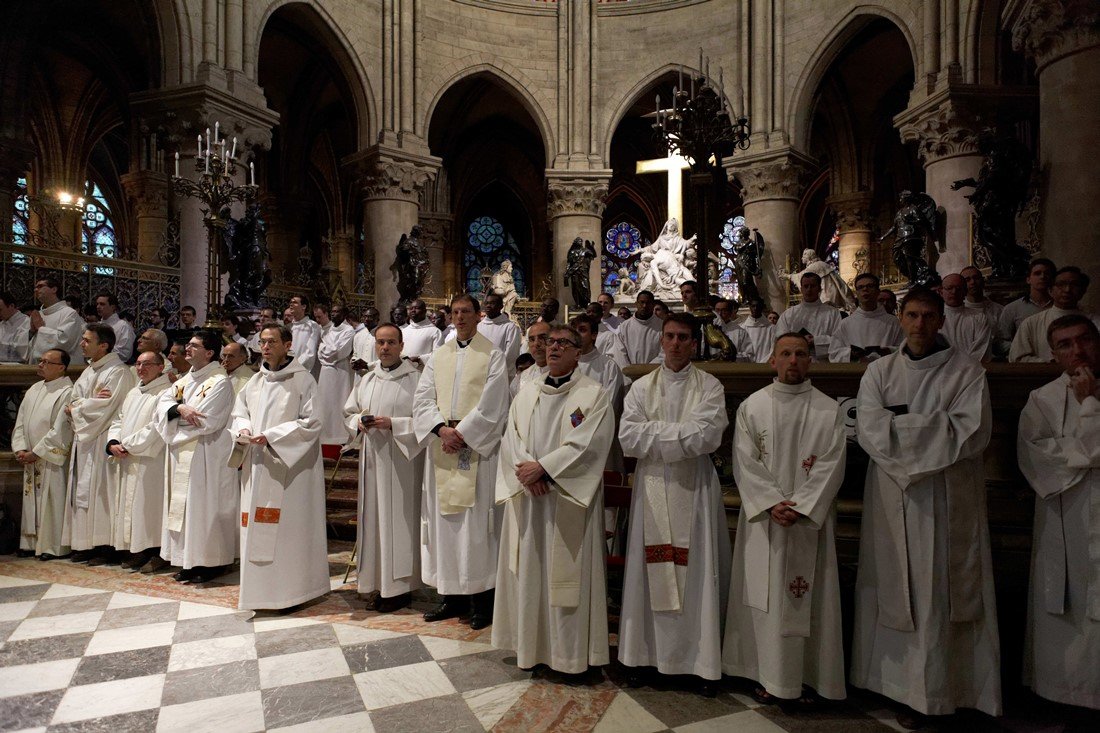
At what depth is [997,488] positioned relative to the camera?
454cm

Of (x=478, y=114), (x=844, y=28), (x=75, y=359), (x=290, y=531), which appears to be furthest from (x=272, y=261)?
(x=290, y=531)

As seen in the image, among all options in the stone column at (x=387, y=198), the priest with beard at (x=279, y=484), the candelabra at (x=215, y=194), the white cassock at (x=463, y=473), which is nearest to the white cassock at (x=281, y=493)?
the priest with beard at (x=279, y=484)

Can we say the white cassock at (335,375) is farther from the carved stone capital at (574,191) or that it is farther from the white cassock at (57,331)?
the carved stone capital at (574,191)

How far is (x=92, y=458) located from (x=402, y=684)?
439 cm

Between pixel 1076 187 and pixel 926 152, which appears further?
pixel 926 152

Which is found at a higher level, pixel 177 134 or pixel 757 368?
pixel 177 134

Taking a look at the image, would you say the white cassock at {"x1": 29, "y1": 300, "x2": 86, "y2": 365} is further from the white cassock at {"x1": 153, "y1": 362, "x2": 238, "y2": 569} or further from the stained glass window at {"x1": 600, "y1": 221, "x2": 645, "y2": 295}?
the stained glass window at {"x1": 600, "y1": 221, "x2": 645, "y2": 295}

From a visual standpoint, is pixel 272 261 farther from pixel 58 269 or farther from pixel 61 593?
pixel 61 593

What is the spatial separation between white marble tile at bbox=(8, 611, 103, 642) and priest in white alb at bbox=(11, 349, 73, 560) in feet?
6.23

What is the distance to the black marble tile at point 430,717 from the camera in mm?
3486

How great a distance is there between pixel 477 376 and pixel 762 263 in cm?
1197

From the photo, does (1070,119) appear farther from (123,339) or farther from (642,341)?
(123,339)

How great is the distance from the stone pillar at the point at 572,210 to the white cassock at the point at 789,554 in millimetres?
13913

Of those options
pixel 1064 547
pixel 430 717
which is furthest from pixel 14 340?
pixel 1064 547
